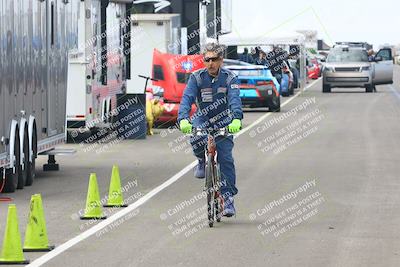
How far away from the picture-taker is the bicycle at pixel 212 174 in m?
13.8

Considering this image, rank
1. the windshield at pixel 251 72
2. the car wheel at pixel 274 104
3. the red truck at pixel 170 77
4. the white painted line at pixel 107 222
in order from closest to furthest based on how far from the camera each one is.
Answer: the white painted line at pixel 107 222 < the red truck at pixel 170 77 < the windshield at pixel 251 72 < the car wheel at pixel 274 104

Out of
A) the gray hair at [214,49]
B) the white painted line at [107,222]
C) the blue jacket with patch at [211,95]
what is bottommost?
the white painted line at [107,222]

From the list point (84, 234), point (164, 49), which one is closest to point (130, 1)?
point (164, 49)

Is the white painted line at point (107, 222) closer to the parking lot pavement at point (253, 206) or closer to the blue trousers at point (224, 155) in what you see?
the parking lot pavement at point (253, 206)

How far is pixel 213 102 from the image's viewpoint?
14.1 m

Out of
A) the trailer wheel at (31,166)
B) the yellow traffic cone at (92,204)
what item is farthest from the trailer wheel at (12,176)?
the yellow traffic cone at (92,204)

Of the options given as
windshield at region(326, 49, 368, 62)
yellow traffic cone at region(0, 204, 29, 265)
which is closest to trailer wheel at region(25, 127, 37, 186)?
yellow traffic cone at region(0, 204, 29, 265)

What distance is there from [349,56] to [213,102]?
146 feet

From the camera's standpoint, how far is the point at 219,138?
14164mm

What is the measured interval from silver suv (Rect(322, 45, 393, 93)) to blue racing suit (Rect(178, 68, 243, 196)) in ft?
141

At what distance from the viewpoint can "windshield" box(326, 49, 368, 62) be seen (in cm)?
5797

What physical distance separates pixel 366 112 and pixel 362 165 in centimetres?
1871

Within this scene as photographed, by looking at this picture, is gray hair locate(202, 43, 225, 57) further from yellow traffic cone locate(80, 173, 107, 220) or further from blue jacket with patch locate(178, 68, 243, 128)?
yellow traffic cone locate(80, 173, 107, 220)

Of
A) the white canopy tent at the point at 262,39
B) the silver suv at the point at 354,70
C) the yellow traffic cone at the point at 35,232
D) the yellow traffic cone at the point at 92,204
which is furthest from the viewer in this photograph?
the silver suv at the point at 354,70
